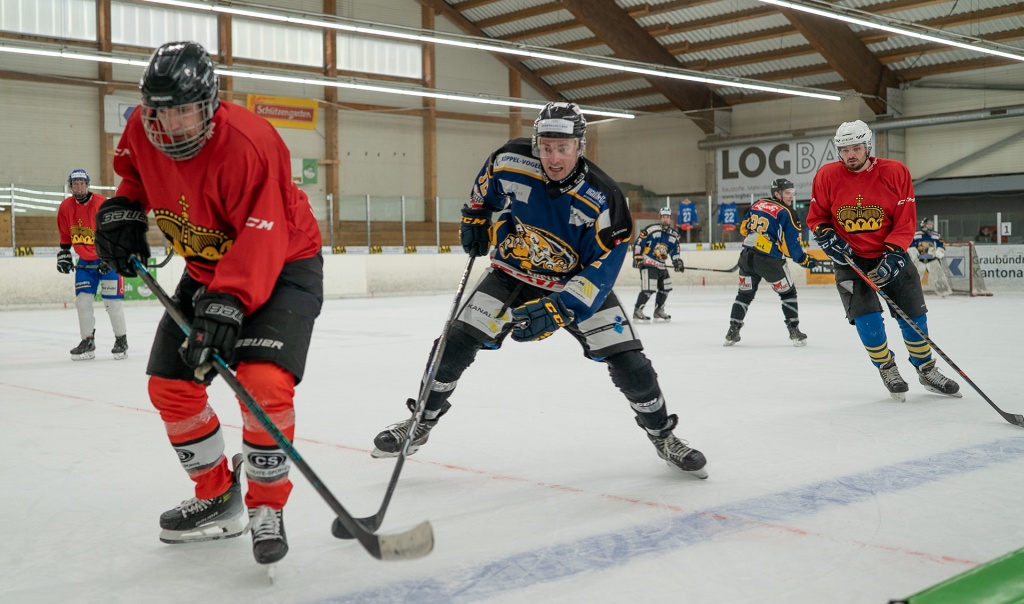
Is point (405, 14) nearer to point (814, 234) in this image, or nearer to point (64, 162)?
point (64, 162)

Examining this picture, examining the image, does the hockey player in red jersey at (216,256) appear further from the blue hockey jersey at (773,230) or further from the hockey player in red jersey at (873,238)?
the blue hockey jersey at (773,230)

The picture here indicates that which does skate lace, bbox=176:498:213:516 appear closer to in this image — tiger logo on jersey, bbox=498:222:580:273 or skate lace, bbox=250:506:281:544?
skate lace, bbox=250:506:281:544

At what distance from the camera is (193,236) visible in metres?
2.44

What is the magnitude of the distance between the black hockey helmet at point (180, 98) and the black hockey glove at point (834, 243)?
365 centimetres

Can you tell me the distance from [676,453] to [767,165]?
2031 centimetres

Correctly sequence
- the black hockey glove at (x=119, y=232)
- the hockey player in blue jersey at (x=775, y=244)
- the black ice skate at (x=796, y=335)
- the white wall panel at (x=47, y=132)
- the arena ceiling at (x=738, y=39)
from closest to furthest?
the black hockey glove at (x=119, y=232)
the black ice skate at (x=796, y=335)
the hockey player in blue jersey at (x=775, y=244)
the white wall panel at (x=47, y=132)
the arena ceiling at (x=738, y=39)

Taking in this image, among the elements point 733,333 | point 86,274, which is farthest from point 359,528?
point 733,333

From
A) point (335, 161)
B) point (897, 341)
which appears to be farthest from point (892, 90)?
point (897, 341)

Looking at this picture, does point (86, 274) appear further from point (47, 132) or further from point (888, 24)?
point (47, 132)

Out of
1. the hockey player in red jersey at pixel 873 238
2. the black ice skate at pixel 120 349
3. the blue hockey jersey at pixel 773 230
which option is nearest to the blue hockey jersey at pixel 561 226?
the hockey player in red jersey at pixel 873 238

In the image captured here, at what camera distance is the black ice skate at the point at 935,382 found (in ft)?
16.4

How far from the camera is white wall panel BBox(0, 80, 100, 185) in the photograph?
Answer: 17656 mm

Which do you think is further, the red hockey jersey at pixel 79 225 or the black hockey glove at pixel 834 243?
the red hockey jersey at pixel 79 225

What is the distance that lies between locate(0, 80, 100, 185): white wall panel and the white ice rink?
13.2 m
